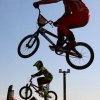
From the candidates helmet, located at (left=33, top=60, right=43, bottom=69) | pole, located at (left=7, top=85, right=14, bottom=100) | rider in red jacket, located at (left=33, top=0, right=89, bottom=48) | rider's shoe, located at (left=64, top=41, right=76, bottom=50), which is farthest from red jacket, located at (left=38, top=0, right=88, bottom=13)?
helmet, located at (left=33, top=60, right=43, bottom=69)

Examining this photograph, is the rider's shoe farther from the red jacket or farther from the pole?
the pole

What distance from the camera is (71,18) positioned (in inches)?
426

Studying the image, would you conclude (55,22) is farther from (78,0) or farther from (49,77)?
(49,77)

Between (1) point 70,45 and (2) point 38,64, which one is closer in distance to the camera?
(1) point 70,45

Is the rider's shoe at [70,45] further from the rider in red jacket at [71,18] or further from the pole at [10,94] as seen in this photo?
the pole at [10,94]

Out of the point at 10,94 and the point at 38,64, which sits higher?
the point at 38,64

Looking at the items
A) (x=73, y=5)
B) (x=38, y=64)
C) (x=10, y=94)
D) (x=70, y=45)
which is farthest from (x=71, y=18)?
(x=38, y=64)

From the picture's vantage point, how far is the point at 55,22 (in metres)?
11.2

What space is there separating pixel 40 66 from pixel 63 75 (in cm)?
2131

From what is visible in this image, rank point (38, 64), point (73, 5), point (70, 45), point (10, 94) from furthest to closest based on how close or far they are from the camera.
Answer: point (38, 64) < point (10, 94) < point (70, 45) < point (73, 5)

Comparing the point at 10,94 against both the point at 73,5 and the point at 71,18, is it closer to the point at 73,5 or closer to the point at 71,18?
the point at 71,18

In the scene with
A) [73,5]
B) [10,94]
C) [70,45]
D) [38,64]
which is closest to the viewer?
[73,5]

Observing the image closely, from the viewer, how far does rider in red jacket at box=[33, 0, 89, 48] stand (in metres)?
10.7

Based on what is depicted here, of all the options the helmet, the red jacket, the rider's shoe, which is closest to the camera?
the red jacket
